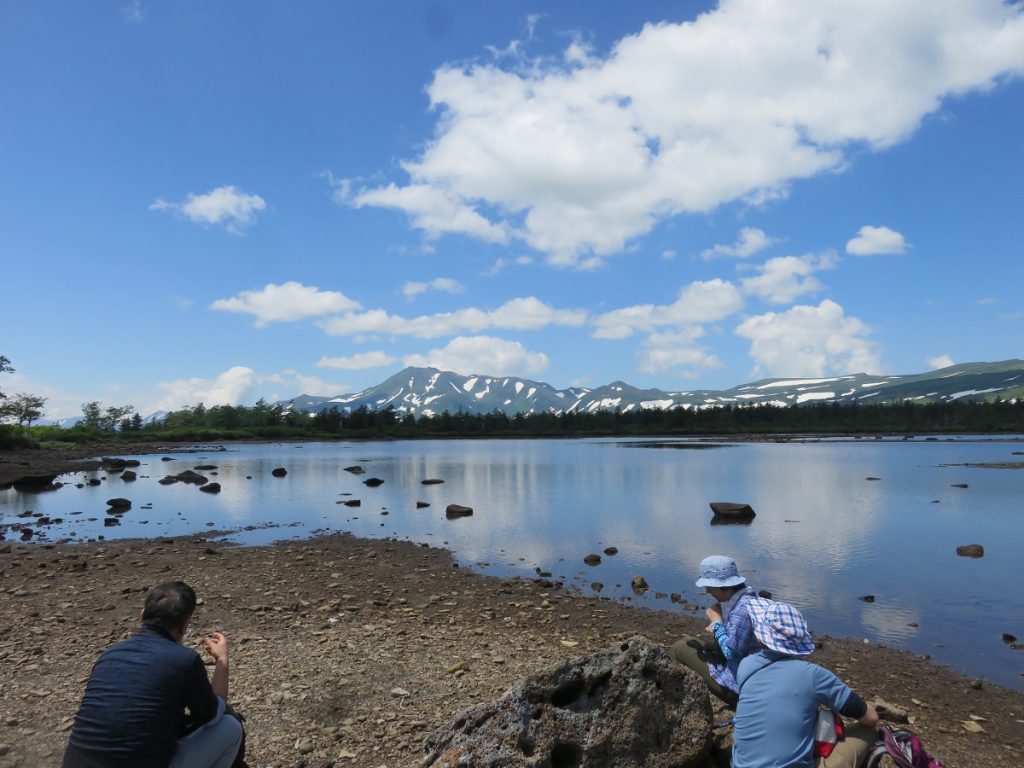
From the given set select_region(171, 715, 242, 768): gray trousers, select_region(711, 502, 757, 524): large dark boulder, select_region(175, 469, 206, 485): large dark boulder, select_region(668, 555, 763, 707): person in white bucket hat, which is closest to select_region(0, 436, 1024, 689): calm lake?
select_region(711, 502, 757, 524): large dark boulder

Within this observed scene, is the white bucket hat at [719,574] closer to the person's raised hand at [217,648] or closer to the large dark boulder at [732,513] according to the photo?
the person's raised hand at [217,648]

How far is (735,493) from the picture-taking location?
157 feet

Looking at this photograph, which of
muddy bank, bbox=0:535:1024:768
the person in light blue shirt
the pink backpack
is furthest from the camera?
muddy bank, bbox=0:535:1024:768

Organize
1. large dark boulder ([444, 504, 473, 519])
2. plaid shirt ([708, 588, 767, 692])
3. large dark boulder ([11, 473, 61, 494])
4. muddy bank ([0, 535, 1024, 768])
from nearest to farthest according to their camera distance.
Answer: plaid shirt ([708, 588, 767, 692]) → muddy bank ([0, 535, 1024, 768]) → large dark boulder ([444, 504, 473, 519]) → large dark boulder ([11, 473, 61, 494])

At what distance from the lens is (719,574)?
714cm

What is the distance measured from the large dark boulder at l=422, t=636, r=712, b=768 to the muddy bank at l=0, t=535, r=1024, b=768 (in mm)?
2040

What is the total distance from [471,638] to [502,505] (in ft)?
92.5

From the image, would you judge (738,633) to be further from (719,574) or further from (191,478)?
(191,478)

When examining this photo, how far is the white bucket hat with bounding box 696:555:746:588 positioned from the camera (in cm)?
709

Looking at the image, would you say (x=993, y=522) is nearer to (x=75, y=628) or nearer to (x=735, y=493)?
(x=735, y=493)

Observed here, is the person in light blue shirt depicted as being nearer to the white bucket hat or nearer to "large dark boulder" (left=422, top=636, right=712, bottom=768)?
"large dark boulder" (left=422, top=636, right=712, bottom=768)

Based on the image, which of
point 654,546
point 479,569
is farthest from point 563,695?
point 654,546

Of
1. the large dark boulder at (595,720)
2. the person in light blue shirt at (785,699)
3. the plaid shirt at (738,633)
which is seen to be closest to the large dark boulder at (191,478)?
the large dark boulder at (595,720)

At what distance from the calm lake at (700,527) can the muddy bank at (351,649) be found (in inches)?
101
